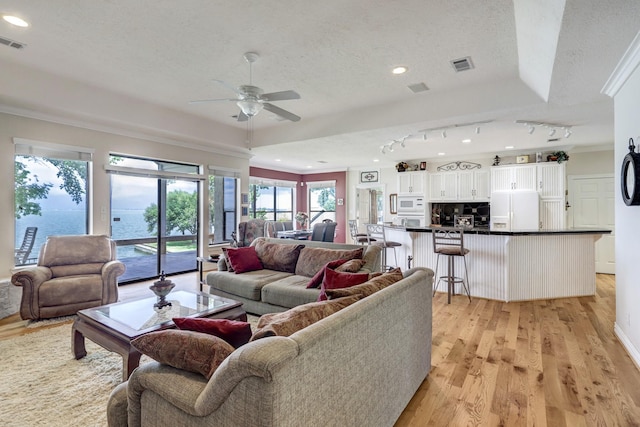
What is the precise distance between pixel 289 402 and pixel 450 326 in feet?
9.81

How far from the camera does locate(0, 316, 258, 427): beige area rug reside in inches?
77.4

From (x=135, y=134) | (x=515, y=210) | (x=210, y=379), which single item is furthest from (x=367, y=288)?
(x=515, y=210)

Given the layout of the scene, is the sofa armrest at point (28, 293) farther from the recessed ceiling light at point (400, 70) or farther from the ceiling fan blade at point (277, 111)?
the recessed ceiling light at point (400, 70)

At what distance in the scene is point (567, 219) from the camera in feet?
21.7

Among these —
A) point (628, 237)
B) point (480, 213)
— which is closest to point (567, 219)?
point (480, 213)

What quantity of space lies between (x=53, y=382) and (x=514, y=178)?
25.8 feet

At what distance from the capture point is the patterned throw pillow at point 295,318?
1.26 m

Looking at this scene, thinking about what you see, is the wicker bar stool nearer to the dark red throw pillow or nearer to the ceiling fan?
the ceiling fan

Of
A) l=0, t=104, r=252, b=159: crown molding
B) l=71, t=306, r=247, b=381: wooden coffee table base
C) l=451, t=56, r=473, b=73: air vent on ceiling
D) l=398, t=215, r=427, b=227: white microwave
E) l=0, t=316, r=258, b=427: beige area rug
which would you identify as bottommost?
l=0, t=316, r=258, b=427: beige area rug

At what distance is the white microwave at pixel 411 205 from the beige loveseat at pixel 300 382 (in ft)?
20.7

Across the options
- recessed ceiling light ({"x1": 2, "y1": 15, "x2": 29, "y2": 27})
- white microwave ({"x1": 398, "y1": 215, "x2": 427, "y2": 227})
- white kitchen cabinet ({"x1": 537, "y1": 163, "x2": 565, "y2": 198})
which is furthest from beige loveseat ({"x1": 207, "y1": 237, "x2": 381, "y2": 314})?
white kitchen cabinet ({"x1": 537, "y1": 163, "x2": 565, "y2": 198})

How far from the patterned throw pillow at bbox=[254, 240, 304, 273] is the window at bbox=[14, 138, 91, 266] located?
2881 mm

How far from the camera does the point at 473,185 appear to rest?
735 cm

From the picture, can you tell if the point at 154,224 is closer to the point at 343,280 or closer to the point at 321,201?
the point at 343,280
